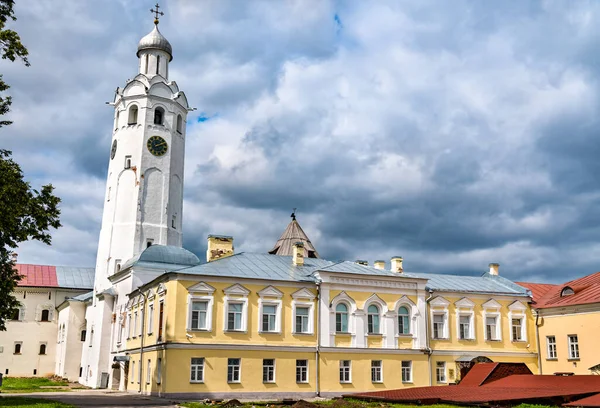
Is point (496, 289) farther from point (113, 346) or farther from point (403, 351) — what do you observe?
point (113, 346)

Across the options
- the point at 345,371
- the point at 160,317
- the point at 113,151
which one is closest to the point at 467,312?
the point at 345,371

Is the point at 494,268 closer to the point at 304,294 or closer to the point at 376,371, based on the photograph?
the point at 376,371

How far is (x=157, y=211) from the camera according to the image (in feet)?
162

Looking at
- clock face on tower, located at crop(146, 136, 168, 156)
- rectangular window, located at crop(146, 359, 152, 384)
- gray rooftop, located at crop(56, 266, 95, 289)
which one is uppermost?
clock face on tower, located at crop(146, 136, 168, 156)

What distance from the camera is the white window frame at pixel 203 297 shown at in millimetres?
32344

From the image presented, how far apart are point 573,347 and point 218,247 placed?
22.1m

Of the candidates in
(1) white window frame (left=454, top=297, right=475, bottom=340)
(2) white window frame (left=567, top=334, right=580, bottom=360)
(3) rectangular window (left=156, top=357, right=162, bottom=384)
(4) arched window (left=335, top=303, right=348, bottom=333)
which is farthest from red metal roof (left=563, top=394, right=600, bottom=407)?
(3) rectangular window (left=156, top=357, right=162, bottom=384)

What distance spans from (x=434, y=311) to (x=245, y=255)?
11893 millimetres

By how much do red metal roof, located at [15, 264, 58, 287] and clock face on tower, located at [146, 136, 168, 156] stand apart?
20.9 meters

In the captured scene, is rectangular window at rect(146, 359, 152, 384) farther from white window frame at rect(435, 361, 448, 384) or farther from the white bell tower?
white window frame at rect(435, 361, 448, 384)

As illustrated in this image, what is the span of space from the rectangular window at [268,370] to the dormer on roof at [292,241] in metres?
20.7

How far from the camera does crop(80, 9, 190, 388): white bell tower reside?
159 feet

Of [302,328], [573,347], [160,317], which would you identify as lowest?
[573,347]

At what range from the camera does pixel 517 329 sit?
41.0 m
